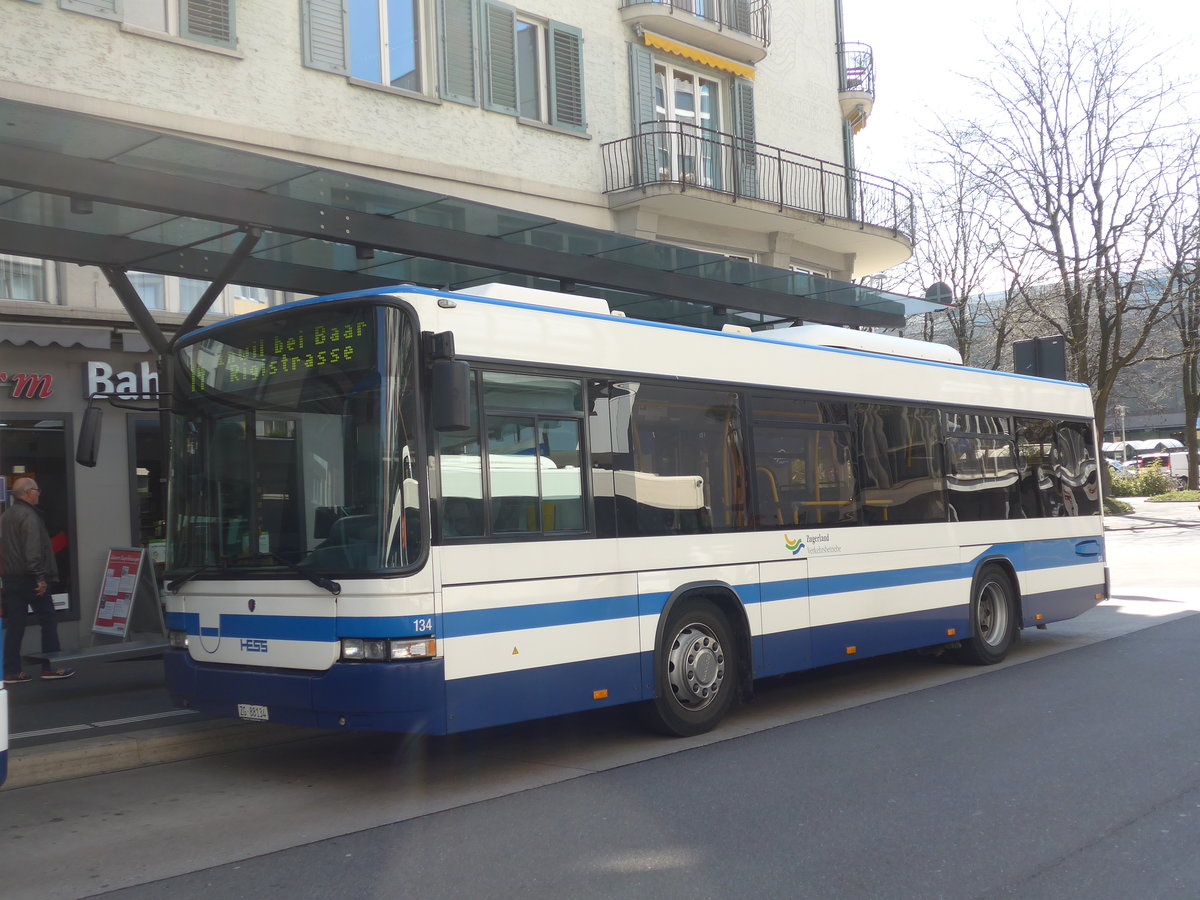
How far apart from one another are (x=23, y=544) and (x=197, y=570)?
4.92m

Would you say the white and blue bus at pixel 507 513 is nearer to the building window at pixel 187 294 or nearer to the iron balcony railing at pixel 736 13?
the building window at pixel 187 294

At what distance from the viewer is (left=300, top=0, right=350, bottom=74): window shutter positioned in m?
14.6

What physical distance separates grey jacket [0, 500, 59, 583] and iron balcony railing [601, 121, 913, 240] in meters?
9.79

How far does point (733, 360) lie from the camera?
883cm

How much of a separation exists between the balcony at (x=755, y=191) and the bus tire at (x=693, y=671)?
413 inches

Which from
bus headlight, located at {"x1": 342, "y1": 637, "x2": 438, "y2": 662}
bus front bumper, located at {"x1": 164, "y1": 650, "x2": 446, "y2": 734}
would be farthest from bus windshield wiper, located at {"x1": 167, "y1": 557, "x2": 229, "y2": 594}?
bus headlight, located at {"x1": 342, "y1": 637, "x2": 438, "y2": 662}

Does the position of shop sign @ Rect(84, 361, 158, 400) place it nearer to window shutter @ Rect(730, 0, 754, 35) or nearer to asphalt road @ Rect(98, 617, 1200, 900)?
asphalt road @ Rect(98, 617, 1200, 900)

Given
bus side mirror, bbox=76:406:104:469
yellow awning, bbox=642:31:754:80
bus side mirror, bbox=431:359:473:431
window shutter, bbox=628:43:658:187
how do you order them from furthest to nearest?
1. yellow awning, bbox=642:31:754:80
2. window shutter, bbox=628:43:658:187
3. bus side mirror, bbox=76:406:104:469
4. bus side mirror, bbox=431:359:473:431

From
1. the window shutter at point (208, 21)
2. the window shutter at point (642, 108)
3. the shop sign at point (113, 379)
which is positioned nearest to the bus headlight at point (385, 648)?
the shop sign at point (113, 379)

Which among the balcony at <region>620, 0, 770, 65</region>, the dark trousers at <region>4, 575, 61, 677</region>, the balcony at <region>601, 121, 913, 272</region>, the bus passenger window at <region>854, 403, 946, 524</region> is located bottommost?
the dark trousers at <region>4, 575, 61, 677</region>

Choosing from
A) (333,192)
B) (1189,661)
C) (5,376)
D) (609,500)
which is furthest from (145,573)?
(1189,661)

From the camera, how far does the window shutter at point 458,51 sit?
52.3ft

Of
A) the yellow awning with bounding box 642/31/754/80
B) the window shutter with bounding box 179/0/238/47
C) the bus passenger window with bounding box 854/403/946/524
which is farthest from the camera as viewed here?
the yellow awning with bounding box 642/31/754/80

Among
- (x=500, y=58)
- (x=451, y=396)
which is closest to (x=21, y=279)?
(x=500, y=58)
